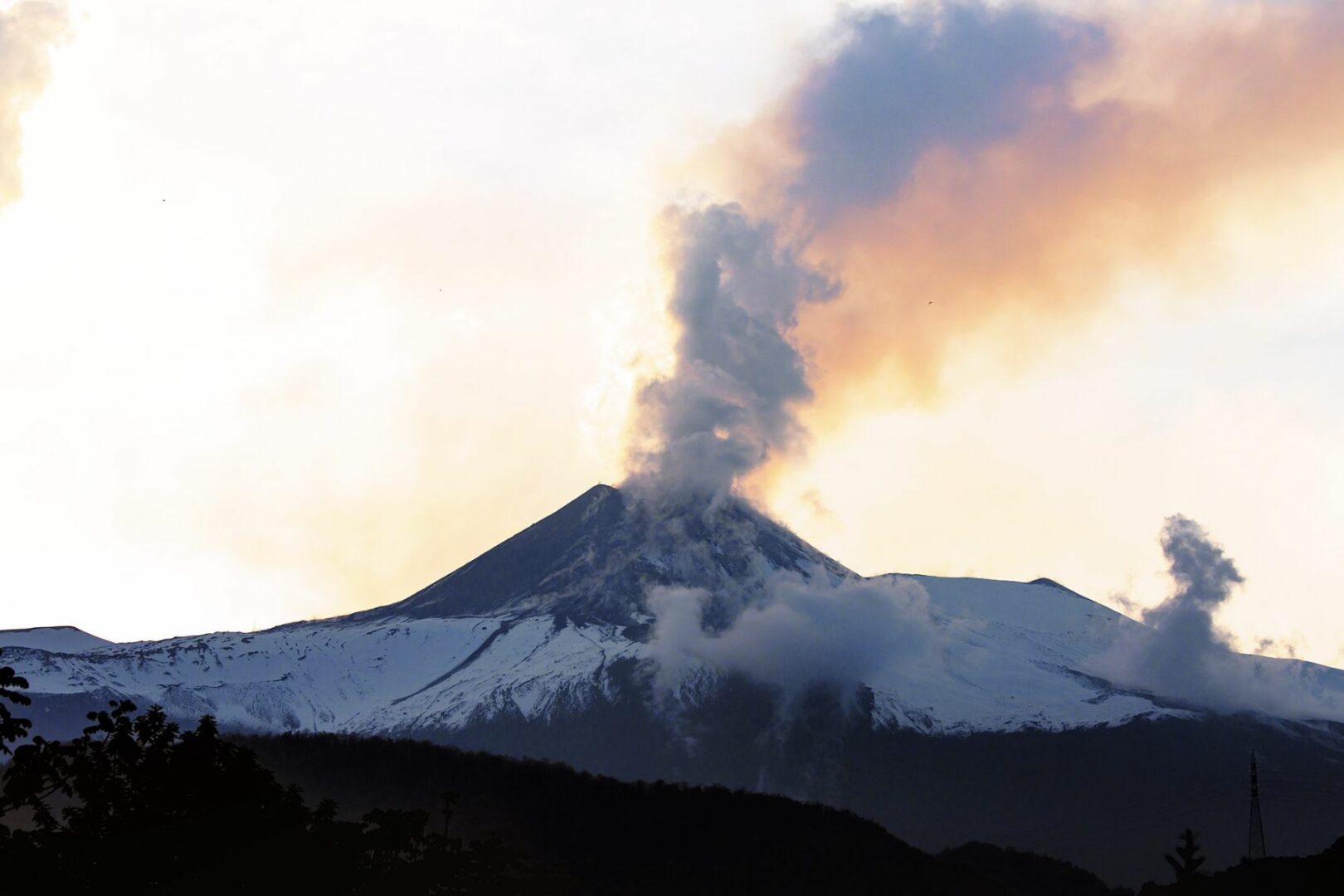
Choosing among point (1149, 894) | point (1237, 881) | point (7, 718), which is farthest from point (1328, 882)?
point (7, 718)

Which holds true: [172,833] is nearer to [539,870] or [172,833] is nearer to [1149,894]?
[539,870]

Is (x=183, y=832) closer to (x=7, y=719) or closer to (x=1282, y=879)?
(x=7, y=719)

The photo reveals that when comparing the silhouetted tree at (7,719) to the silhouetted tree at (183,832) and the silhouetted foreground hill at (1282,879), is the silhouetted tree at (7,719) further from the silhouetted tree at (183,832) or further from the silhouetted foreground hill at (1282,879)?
the silhouetted foreground hill at (1282,879)

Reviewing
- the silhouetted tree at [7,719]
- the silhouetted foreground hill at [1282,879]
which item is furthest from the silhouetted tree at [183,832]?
the silhouetted foreground hill at [1282,879]

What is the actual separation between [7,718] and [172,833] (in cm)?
3040

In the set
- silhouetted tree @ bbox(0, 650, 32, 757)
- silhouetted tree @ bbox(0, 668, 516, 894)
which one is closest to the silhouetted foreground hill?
silhouetted tree @ bbox(0, 668, 516, 894)

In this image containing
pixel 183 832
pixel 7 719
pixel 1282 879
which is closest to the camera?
pixel 7 719

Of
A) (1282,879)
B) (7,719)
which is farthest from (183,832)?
(1282,879)

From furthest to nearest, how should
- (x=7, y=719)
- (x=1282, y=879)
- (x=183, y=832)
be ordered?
(x=1282, y=879), (x=183, y=832), (x=7, y=719)

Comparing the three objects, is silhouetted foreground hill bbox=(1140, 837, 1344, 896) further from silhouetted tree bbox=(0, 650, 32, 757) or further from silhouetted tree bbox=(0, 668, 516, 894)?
silhouetted tree bbox=(0, 650, 32, 757)

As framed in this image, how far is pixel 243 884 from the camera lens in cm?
10519

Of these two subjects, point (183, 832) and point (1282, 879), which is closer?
point (183, 832)

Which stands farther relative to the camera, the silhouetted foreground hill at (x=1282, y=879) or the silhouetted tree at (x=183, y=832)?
the silhouetted foreground hill at (x=1282, y=879)

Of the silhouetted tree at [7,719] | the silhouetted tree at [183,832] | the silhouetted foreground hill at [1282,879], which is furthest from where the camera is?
the silhouetted foreground hill at [1282,879]
